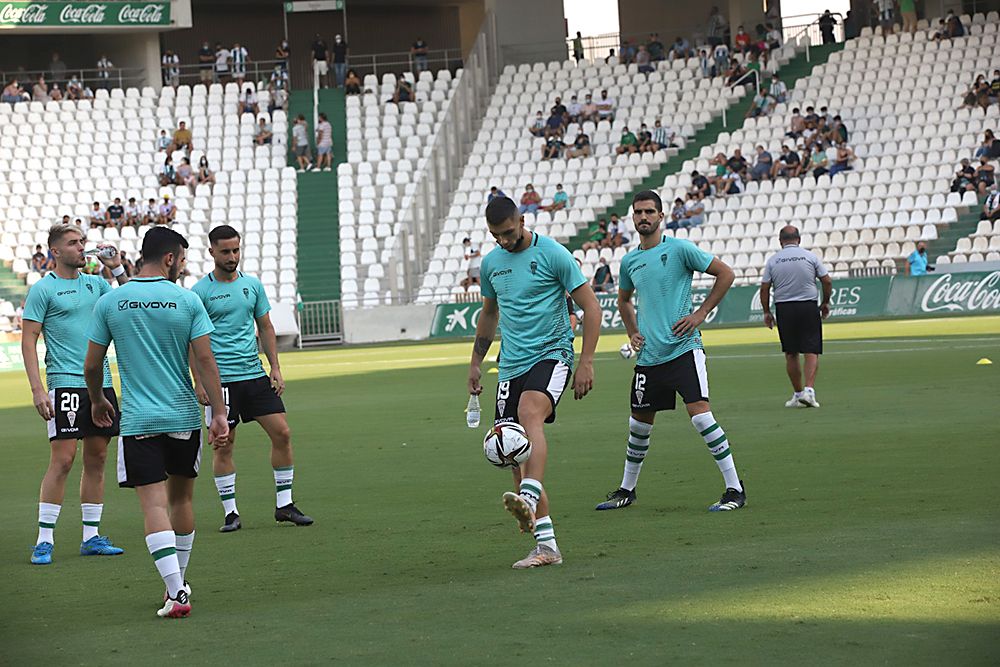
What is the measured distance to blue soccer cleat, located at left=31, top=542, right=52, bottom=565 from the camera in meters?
9.05

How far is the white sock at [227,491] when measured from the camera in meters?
10.1

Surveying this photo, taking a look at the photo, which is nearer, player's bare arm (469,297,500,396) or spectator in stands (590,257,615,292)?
player's bare arm (469,297,500,396)

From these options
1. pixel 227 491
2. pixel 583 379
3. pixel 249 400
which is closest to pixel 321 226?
pixel 249 400

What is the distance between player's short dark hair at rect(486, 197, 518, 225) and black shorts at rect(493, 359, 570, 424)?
2.82 ft

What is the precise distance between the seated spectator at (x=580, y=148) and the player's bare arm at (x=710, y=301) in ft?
121

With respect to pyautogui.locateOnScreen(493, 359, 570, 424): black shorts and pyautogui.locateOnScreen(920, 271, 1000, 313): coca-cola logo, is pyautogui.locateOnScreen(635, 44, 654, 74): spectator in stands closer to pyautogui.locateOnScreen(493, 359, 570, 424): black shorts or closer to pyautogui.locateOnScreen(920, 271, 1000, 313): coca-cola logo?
pyautogui.locateOnScreen(920, 271, 1000, 313): coca-cola logo

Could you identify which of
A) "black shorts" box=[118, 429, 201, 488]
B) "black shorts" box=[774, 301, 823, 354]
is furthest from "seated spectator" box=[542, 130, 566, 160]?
"black shorts" box=[118, 429, 201, 488]

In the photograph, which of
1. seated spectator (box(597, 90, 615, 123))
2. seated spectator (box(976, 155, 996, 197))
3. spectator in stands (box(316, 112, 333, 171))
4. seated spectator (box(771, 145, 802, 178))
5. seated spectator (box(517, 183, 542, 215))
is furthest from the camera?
seated spectator (box(597, 90, 615, 123))

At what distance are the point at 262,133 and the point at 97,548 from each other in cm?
4107

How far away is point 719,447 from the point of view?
978cm

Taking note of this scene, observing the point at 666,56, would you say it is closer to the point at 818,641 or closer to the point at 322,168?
the point at 322,168

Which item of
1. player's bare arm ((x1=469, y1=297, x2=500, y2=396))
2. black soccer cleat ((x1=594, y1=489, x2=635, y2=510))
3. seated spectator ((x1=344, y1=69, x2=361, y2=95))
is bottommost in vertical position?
black soccer cleat ((x1=594, y1=489, x2=635, y2=510))

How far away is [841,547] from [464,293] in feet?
108

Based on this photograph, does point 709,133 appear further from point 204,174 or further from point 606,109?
point 204,174
